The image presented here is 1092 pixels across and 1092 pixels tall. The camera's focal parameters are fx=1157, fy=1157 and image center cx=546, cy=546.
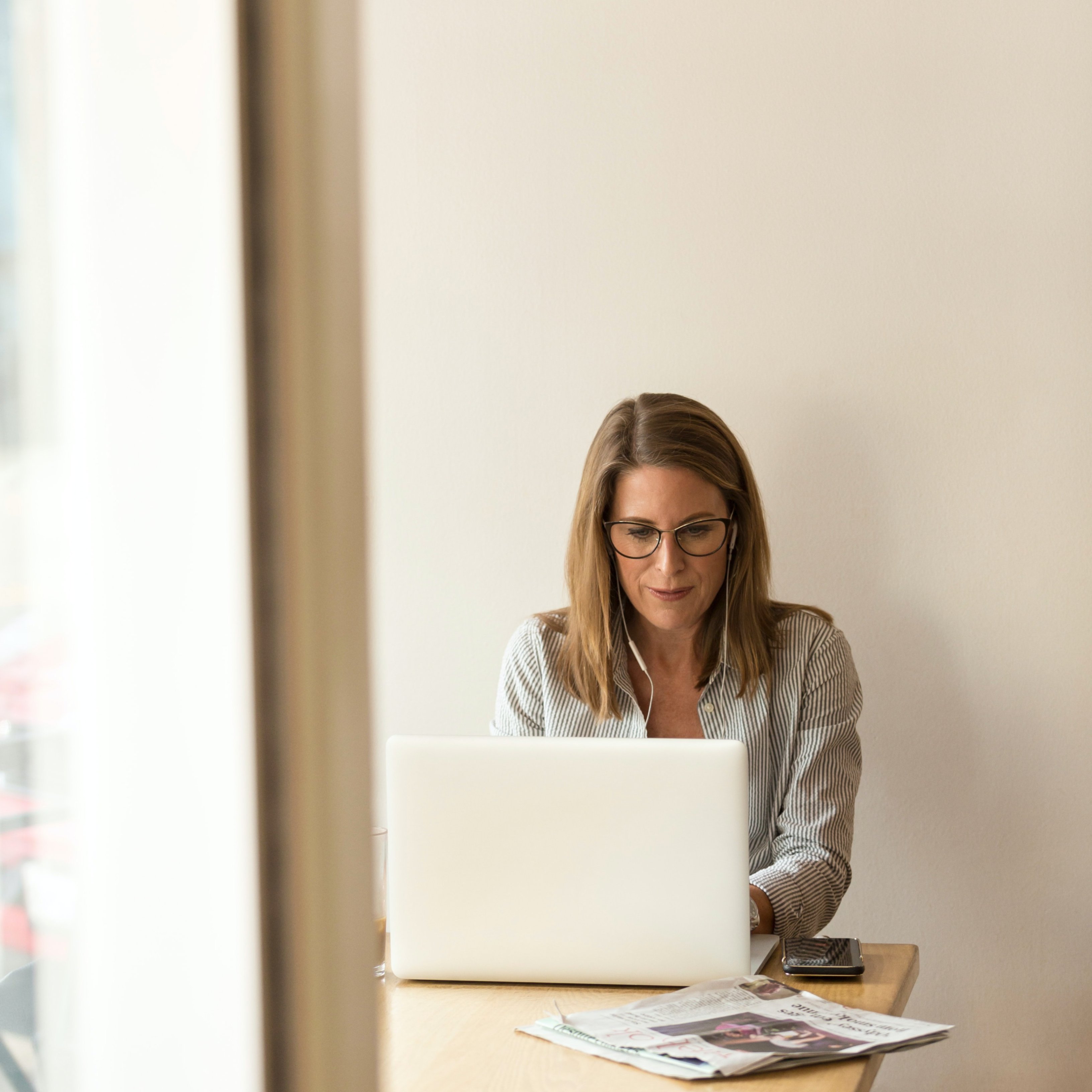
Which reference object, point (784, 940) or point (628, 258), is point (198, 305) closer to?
point (784, 940)

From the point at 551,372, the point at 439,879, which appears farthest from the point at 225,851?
the point at 551,372

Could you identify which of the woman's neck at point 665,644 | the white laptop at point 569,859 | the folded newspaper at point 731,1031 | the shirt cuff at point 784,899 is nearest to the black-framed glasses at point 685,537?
the woman's neck at point 665,644

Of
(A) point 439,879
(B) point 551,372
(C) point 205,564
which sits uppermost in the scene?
(B) point 551,372

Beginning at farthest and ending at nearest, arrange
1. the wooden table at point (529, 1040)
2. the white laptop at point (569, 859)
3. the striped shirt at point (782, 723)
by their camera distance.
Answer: the striped shirt at point (782, 723)
the white laptop at point (569, 859)
the wooden table at point (529, 1040)

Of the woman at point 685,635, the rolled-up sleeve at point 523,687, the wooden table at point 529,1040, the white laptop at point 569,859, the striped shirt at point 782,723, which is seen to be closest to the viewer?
the wooden table at point 529,1040

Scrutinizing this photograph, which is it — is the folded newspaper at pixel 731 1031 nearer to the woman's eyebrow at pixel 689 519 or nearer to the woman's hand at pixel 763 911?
the woman's hand at pixel 763 911

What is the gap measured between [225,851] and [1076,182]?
1.96 metres

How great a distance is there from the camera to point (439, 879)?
4.15ft

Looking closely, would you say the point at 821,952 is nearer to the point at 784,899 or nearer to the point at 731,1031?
the point at 784,899

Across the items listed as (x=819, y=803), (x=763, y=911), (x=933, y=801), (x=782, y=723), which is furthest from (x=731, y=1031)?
(x=933, y=801)

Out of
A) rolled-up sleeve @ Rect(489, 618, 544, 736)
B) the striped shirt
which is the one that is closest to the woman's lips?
the striped shirt

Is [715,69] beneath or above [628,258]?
above

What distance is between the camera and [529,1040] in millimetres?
1112

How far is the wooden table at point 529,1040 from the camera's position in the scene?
39.3 inches
